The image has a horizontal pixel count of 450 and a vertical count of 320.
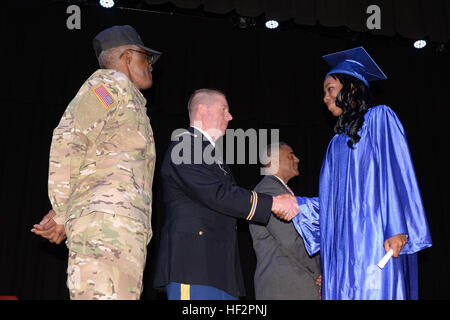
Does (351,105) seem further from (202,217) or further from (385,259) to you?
(202,217)

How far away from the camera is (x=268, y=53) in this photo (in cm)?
628

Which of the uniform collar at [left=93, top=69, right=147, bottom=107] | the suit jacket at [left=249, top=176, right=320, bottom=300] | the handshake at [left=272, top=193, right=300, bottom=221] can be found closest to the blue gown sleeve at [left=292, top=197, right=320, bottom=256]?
the handshake at [left=272, top=193, right=300, bottom=221]

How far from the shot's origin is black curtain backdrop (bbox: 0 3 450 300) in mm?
5434

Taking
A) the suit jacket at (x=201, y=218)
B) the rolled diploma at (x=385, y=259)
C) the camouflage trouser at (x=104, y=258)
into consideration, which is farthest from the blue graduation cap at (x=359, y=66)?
the camouflage trouser at (x=104, y=258)

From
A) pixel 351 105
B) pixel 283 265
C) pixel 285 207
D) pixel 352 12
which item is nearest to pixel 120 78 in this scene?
pixel 285 207

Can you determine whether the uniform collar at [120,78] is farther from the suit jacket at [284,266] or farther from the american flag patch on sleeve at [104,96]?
the suit jacket at [284,266]

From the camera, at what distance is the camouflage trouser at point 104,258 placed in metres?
2.13

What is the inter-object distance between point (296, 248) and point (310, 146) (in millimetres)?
2699

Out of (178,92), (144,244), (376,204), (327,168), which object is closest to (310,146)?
(178,92)

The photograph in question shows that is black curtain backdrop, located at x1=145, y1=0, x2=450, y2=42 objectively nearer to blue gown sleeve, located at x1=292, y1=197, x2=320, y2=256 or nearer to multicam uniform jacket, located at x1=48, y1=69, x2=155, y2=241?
blue gown sleeve, located at x1=292, y1=197, x2=320, y2=256

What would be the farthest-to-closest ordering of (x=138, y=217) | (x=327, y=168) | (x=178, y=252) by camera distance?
(x=327, y=168), (x=178, y=252), (x=138, y=217)

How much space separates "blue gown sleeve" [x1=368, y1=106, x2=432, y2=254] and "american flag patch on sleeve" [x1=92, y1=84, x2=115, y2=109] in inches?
56.0

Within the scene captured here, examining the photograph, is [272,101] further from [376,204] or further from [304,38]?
[376,204]

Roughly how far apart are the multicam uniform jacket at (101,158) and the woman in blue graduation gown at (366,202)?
1.08 m
